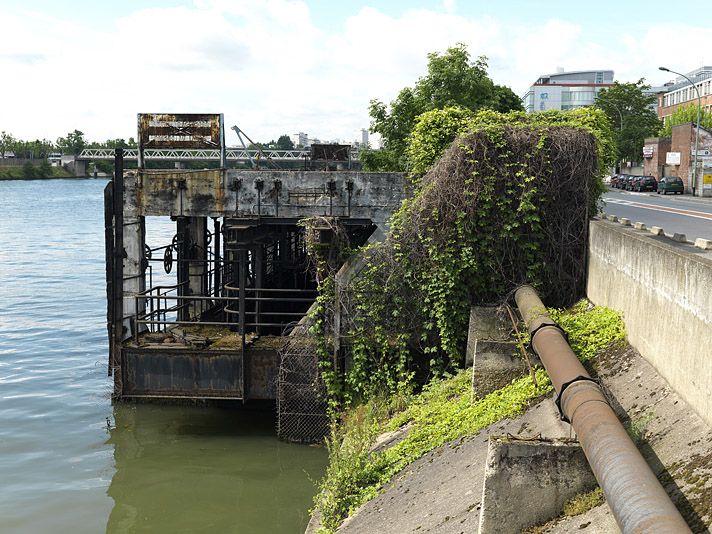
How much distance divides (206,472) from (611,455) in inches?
405

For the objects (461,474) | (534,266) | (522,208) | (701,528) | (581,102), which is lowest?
(461,474)

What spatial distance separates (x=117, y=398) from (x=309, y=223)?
580 cm

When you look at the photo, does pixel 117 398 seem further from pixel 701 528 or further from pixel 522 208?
pixel 701 528

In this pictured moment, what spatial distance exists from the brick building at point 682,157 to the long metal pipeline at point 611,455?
4767cm

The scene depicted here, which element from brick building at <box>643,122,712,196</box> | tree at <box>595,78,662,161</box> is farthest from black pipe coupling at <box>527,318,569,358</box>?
tree at <box>595,78,662,161</box>

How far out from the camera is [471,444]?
10750 mm

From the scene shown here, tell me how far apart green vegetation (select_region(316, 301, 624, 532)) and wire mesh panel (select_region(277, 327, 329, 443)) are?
2.42m

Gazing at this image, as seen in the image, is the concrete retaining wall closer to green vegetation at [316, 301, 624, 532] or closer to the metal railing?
green vegetation at [316, 301, 624, 532]

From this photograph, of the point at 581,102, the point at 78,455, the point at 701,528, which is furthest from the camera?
the point at 581,102

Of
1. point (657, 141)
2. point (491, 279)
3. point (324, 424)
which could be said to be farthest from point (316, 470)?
point (657, 141)

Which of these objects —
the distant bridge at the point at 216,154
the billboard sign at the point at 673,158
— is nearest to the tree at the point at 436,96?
the distant bridge at the point at 216,154

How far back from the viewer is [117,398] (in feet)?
58.7

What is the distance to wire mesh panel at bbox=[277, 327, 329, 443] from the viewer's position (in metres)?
15.7

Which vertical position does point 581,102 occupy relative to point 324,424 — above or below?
above
